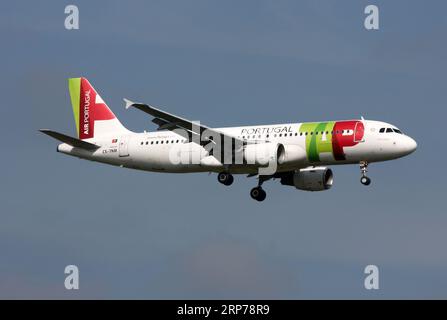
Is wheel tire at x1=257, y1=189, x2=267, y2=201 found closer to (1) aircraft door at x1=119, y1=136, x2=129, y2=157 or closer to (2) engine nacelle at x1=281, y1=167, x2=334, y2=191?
(2) engine nacelle at x1=281, y1=167, x2=334, y2=191

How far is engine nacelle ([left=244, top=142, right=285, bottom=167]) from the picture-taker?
73688 millimetres

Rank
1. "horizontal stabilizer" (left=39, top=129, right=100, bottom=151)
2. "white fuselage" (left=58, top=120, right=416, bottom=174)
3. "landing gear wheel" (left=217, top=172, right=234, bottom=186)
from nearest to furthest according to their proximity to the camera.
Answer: "white fuselage" (left=58, top=120, right=416, bottom=174)
"landing gear wheel" (left=217, top=172, right=234, bottom=186)
"horizontal stabilizer" (left=39, top=129, right=100, bottom=151)

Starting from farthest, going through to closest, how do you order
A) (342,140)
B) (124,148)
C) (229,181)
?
(124,148), (229,181), (342,140)

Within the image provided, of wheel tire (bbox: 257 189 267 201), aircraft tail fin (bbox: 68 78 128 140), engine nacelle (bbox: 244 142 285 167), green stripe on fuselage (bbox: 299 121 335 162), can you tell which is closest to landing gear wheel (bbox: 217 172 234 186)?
engine nacelle (bbox: 244 142 285 167)

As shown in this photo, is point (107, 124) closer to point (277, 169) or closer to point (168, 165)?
point (168, 165)

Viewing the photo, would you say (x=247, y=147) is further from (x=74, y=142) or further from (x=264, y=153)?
(x=74, y=142)

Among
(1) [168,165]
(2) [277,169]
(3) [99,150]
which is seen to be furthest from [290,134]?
(3) [99,150]

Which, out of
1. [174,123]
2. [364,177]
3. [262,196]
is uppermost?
[174,123]

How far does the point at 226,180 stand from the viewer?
76250mm

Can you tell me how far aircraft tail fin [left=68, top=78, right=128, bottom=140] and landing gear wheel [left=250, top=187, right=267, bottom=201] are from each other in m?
10.0

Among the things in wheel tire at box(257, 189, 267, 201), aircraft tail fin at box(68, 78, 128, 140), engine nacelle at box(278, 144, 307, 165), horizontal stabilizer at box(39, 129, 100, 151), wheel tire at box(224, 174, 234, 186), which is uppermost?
aircraft tail fin at box(68, 78, 128, 140)

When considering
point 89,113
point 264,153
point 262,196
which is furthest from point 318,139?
point 89,113

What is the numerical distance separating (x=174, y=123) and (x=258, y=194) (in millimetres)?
8464

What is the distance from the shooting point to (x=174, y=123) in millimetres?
72562
